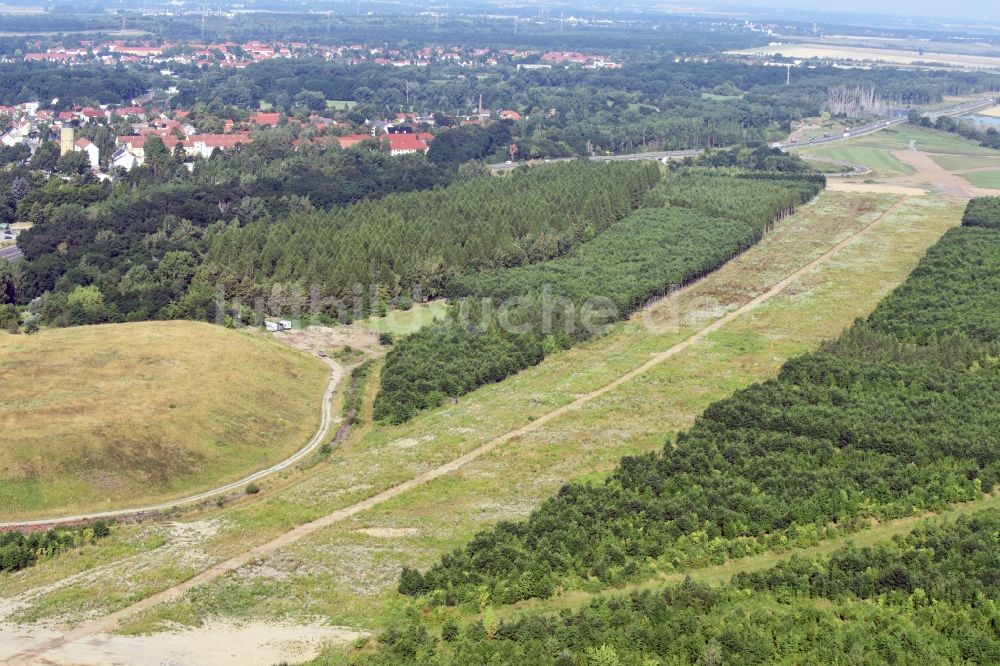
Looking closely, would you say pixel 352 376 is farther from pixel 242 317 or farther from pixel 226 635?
pixel 226 635

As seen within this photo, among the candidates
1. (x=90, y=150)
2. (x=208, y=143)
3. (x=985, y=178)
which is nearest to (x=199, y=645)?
(x=208, y=143)

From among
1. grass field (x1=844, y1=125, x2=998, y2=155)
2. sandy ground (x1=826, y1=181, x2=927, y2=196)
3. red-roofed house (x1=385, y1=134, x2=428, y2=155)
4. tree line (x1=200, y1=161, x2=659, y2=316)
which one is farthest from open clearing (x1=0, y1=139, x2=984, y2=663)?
grass field (x1=844, y1=125, x2=998, y2=155)

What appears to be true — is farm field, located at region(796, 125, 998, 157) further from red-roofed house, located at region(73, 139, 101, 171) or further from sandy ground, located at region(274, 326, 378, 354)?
sandy ground, located at region(274, 326, 378, 354)

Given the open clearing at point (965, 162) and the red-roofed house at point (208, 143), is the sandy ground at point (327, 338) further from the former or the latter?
the open clearing at point (965, 162)

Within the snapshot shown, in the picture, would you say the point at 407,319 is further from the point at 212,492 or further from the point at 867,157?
the point at 867,157

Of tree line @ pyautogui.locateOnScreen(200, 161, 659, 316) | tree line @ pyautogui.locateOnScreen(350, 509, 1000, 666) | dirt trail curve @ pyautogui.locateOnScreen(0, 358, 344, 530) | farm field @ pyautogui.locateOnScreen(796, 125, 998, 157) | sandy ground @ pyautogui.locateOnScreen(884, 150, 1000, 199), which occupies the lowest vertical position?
dirt trail curve @ pyautogui.locateOnScreen(0, 358, 344, 530)

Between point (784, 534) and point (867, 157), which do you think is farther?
point (867, 157)
